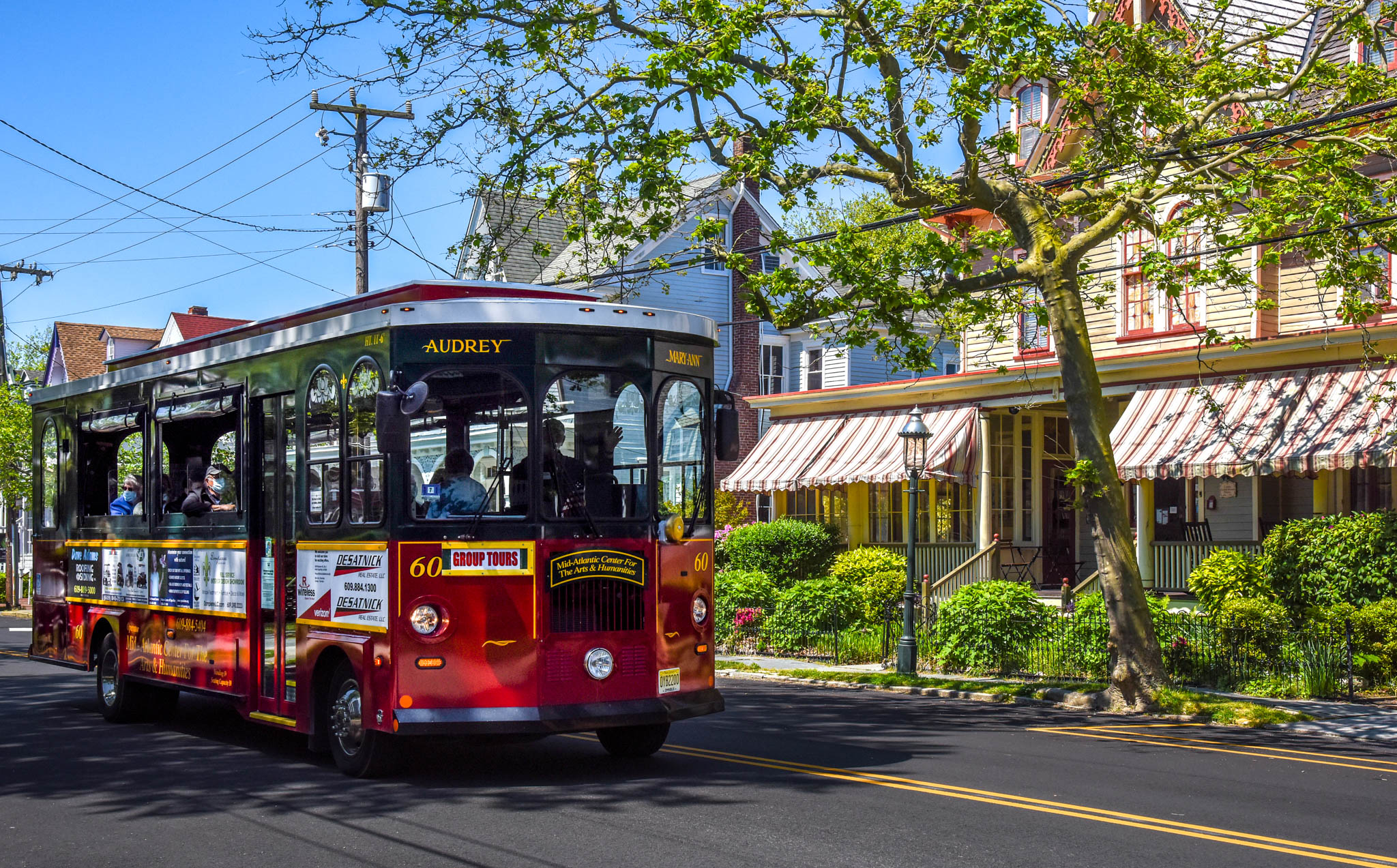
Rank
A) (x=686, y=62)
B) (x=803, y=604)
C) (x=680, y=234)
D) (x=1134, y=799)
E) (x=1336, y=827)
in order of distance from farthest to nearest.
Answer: (x=680, y=234)
(x=803, y=604)
(x=686, y=62)
(x=1134, y=799)
(x=1336, y=827)

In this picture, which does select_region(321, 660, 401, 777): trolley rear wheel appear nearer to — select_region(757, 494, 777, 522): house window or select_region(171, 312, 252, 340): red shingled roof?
select_region(757, 494, 777, 522): house window

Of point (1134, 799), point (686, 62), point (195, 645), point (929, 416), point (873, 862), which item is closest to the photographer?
point (873, 862)

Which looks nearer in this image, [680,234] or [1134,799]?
[1134,799]

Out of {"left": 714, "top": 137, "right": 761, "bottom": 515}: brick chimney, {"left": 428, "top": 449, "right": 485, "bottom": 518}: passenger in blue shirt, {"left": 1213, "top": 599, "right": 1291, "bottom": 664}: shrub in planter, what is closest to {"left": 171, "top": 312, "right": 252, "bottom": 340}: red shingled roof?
{"left": 714, "top": 137, "right": 761, "bottom": 515}: brick chimney

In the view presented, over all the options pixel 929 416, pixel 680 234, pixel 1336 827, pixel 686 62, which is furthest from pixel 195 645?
pixel 680 234

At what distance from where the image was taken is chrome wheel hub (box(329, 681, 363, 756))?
35.8 feet

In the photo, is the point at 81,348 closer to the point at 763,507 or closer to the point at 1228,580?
the point at 763,507

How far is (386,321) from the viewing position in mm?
10594

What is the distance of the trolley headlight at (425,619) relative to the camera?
10258mm

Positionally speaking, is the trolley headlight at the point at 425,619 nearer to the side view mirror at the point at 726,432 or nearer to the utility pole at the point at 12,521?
the side view mirror at the point at 726,432

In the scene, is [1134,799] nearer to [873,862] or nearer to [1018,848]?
[1018,848]

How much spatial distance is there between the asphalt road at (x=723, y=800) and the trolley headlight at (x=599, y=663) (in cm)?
82

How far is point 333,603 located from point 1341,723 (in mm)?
10818

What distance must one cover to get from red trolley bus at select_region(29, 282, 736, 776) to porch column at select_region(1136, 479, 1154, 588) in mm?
15518
